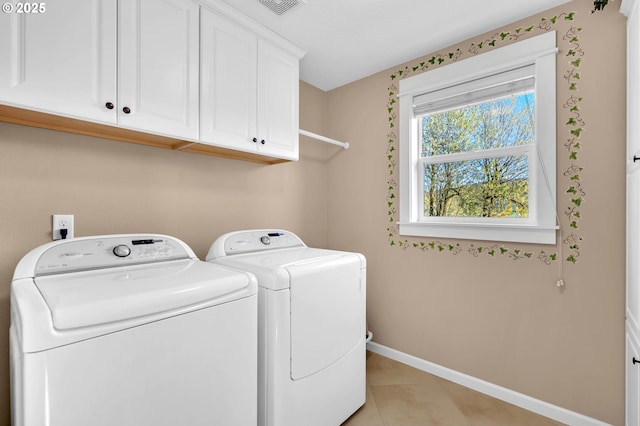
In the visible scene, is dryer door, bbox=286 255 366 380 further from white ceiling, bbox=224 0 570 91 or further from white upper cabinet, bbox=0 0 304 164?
white ceiling, bbox=224 0 570 91

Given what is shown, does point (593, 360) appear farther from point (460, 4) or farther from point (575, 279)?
point (460, 4)

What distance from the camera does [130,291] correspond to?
1.00 m

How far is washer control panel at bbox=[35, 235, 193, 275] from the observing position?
4.00ft

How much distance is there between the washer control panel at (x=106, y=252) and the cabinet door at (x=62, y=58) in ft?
1.80

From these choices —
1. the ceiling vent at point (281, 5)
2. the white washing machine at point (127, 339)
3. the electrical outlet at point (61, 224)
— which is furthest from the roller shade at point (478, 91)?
the electrical outlet at point (61, 224)

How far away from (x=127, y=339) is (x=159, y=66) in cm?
127

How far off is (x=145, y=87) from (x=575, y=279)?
252cm

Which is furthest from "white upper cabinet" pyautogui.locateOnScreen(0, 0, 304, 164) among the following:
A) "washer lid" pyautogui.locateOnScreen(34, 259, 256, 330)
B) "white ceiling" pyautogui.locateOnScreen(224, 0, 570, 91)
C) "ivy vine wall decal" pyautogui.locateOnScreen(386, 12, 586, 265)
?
"ivy vine wall decal" pyautogui.locateOnScreen(386, 12, 586, 265)

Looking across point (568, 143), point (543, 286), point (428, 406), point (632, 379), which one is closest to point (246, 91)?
point (568, 143)

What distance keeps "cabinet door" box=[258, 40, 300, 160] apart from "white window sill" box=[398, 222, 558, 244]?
3.64 ft

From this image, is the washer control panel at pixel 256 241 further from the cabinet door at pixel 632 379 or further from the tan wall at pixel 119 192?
the cabinet door at pixel 632 379

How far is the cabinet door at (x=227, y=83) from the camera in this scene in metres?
1.68

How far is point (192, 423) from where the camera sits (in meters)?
1.08

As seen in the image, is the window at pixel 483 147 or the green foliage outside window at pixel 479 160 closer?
the window at pixel 483 147
